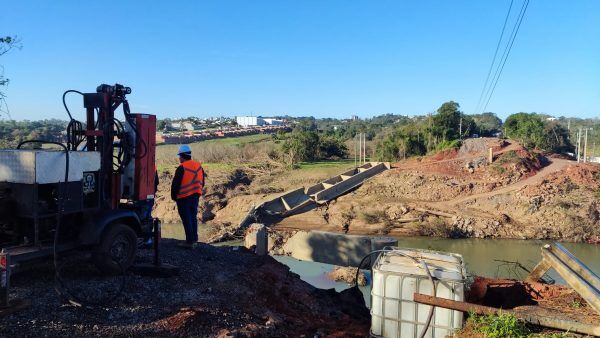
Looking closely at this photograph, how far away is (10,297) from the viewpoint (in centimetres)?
573

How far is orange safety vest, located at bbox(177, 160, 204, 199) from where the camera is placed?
8.62m

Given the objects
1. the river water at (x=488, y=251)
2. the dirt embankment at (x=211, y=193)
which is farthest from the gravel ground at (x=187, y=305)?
the dirt embankment at (x=211, y=193)

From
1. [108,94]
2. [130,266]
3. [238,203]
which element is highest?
[108,94]

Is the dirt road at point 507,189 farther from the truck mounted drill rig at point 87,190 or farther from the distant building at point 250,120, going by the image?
the distant building at point 250,120

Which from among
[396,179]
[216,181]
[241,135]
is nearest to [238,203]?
[216,181]

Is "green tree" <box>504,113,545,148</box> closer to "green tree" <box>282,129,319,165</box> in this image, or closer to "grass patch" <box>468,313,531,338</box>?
"green tree" <box>282,129,319,165</box>

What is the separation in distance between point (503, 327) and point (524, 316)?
0.30m

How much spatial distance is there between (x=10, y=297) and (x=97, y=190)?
1.75 m

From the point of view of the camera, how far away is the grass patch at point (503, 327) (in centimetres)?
486

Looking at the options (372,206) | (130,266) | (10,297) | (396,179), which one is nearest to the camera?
(10,297)

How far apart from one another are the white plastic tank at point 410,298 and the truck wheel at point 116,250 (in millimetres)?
3539

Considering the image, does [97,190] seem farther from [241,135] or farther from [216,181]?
[241,135]

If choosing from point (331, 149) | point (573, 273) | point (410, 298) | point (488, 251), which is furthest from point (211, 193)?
point (573, 273)

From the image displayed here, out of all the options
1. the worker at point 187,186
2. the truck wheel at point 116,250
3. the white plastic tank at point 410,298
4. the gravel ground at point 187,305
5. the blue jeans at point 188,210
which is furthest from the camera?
the blue jeans at point 188,210
